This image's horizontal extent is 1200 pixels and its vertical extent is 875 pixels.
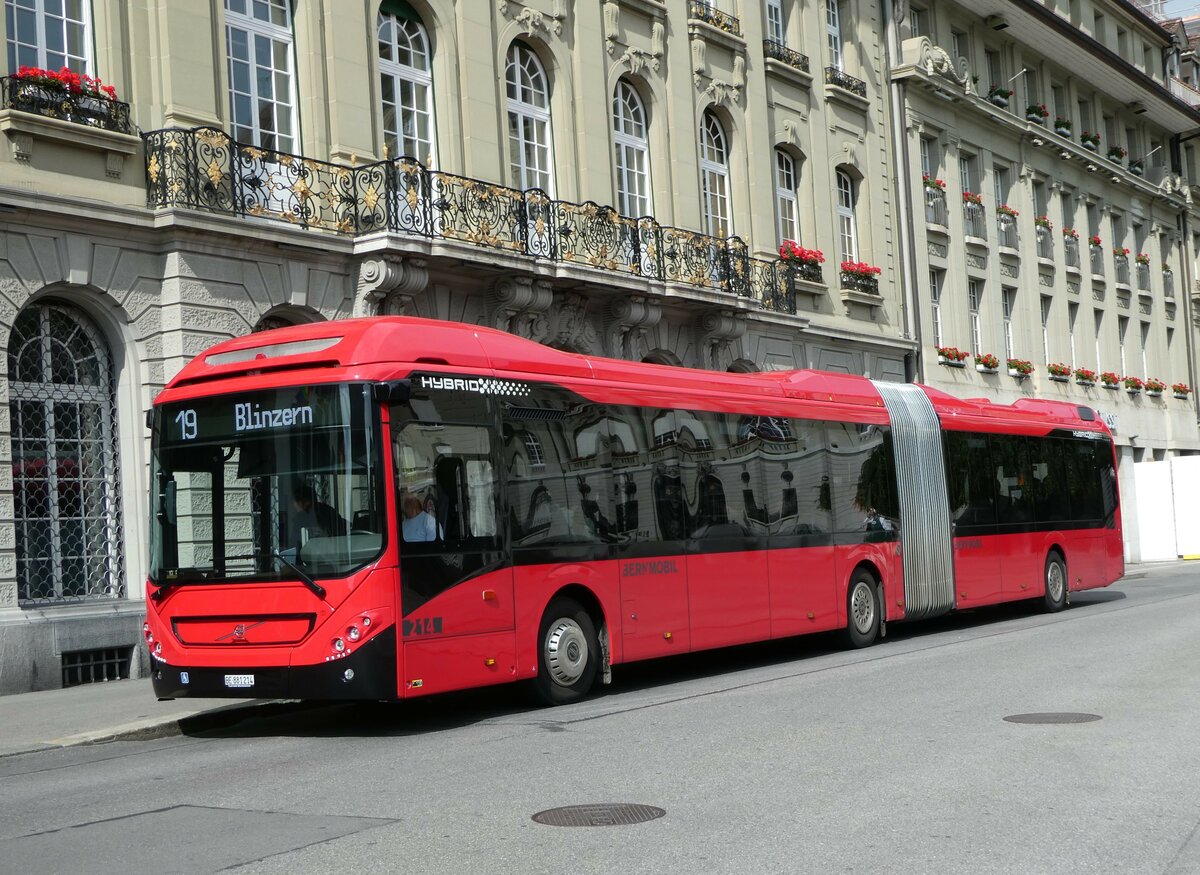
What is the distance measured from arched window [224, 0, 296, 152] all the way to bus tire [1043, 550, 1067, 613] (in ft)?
41.6

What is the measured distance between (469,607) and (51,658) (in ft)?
18.8

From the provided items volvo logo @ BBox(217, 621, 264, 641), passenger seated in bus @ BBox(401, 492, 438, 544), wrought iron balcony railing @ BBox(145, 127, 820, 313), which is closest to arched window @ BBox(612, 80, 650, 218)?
wrought iron balcony railing @ BBox(145, 127, 820, 313)

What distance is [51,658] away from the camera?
15.7 m

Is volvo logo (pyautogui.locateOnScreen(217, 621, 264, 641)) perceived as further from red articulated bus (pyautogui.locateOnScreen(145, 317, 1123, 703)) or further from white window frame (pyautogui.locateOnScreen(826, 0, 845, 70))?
white window frame (pyautogui.locateOnScreen(826, 0, 845, 70))

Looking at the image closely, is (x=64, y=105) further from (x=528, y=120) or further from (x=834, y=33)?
(x=834, y=33)

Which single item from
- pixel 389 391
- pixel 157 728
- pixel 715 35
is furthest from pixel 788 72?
pixel 157 728

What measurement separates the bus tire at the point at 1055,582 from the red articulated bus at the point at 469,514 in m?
6.30

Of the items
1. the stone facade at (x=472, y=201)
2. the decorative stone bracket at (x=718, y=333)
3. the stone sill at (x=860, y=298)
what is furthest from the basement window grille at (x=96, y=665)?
the stone sill at (x=860, y=298)

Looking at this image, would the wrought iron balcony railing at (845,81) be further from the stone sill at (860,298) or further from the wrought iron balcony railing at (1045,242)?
the wrought iron balcony railing at (1045,242)

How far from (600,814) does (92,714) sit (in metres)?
6.96

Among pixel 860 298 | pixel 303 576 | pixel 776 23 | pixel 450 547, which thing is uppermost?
pixel 776 23

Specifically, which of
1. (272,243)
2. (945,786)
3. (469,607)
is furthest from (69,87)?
(945,786)

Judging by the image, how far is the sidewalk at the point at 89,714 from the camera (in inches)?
461

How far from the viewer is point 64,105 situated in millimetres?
16562
